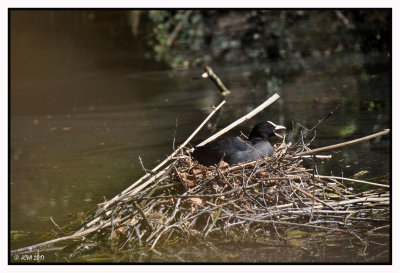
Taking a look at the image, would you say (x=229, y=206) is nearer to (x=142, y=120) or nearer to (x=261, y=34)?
(x=142, y=120)

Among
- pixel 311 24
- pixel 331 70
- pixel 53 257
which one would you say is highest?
pixel 311 24

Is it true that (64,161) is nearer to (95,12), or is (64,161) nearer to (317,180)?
(317,180)

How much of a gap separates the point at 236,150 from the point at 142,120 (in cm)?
507

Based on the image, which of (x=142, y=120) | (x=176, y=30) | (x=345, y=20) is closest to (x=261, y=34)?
(x=345, y=20)

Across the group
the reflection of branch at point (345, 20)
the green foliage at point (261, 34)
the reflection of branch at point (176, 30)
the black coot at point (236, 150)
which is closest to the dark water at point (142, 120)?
the black coot at point (236, 150)

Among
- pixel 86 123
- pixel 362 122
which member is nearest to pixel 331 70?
pixel 362 122

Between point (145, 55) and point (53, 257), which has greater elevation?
point (145, 55)

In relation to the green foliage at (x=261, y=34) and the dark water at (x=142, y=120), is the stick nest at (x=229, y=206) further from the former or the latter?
the green foliage at (x=261, y=34)

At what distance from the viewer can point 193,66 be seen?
16047 mm

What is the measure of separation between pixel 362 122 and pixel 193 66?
Result: 6.51 metres

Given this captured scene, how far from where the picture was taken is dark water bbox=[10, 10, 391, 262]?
6699 millimetres

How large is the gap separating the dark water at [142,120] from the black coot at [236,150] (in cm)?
40

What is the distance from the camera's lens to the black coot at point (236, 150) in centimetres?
659

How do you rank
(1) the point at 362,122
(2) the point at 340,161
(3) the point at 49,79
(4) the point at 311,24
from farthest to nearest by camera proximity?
(4) the point at 311,24 → (3) the point at 49,79 → (1) the point at 362,122 → (2) the point at 340,161
